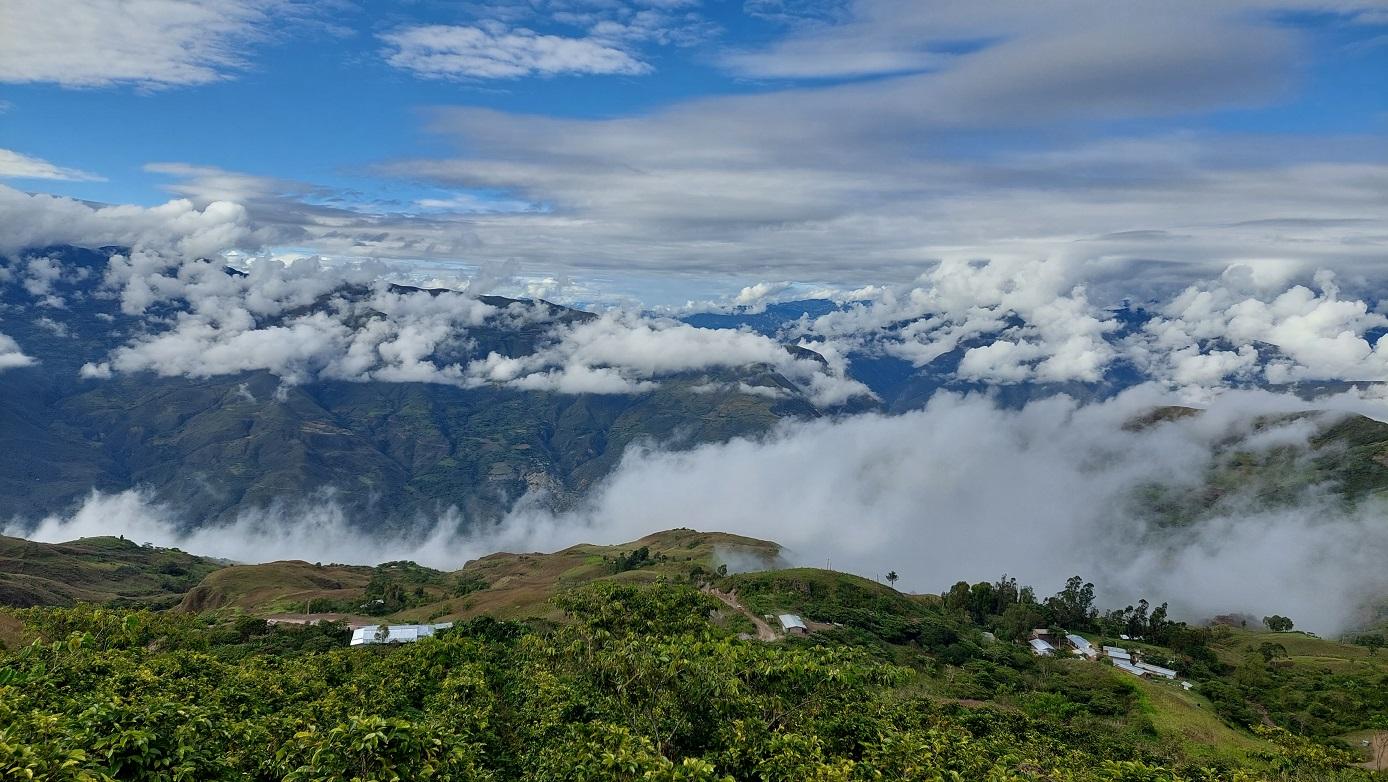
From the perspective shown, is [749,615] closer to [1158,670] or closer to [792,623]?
[792,623]

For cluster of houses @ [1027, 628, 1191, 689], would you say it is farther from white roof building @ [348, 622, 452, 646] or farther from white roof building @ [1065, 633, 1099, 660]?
white roof building @ [348, 622, 452, 646]

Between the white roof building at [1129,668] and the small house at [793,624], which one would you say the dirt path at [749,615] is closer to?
the small house at [793,624]

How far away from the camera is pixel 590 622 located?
152 feet

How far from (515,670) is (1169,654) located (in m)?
147

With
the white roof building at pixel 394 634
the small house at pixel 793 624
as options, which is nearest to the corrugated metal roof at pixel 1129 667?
the small house at pixel 793 624

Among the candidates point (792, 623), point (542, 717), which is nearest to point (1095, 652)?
point (792, 623)

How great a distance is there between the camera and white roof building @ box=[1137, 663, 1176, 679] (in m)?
128

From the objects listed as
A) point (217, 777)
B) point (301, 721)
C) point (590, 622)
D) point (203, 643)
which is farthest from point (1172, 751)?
point (203, 643)

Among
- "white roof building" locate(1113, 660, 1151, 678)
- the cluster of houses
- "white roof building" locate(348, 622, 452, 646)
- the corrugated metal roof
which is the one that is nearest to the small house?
the cluster of houses

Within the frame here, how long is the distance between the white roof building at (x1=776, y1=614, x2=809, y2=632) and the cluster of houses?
44482 millimetres

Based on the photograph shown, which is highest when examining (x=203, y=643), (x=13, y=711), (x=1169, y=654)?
(x=13, y=711)

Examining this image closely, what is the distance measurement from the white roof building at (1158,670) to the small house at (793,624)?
61.4 meters

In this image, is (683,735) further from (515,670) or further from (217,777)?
(515,670)

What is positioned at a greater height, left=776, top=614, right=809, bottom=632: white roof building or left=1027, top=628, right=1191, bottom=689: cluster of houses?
left=776, top=614, right=809, bottom=632: white roof building
